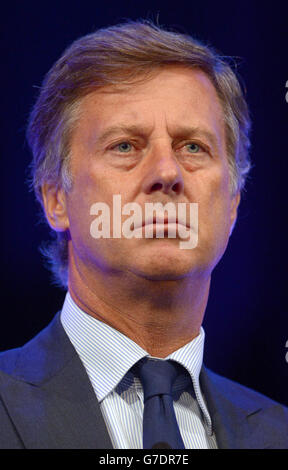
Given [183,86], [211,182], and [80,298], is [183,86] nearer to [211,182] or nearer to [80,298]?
[211,182]

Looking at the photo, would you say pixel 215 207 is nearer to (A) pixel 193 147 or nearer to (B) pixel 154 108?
(A) pixel 193 147

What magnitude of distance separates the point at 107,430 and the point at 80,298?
447 millimetres

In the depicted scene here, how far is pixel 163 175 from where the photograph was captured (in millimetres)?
1863

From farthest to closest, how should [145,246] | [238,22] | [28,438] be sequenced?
[238,22] → [145,246] → [28,438]

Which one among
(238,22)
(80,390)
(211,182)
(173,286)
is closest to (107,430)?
(80,390)

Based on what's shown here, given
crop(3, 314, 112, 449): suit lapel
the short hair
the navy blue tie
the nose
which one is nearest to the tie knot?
the navy blue tie

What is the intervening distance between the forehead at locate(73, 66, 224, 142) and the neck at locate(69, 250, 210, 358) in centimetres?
45

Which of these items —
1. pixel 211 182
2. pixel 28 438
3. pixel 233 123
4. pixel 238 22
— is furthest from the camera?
pixel 238 22

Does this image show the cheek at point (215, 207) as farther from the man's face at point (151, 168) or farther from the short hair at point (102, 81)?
the short hair at point (102, 81)

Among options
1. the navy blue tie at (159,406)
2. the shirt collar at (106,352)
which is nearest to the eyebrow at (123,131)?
the shirt collar at (106,352)

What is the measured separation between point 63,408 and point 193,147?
0.85 m

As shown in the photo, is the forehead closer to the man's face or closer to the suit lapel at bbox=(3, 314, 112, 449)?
the man's face

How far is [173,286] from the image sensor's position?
6.48ft

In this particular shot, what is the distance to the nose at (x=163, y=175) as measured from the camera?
1.87m
